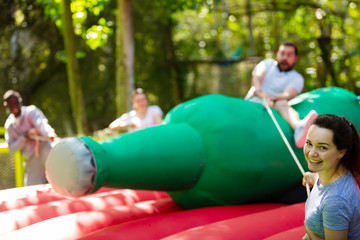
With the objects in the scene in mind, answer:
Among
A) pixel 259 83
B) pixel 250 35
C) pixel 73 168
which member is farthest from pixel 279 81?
pixel 250 35

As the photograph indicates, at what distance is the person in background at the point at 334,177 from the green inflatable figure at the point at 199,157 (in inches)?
52.2

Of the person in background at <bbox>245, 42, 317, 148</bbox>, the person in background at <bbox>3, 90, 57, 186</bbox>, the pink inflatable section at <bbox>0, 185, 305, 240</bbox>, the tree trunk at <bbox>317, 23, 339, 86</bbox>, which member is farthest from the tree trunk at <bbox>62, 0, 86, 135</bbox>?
the tree trunk at <bbox>317, 23, 339, 86</bbox>

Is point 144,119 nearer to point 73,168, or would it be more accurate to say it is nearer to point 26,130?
point 26,130

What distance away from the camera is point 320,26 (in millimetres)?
11930

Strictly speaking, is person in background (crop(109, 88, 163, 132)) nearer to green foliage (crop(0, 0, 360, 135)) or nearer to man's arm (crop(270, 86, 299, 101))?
man's arm (crop(270, 86, 299, 101))

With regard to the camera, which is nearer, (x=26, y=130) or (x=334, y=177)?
(x=334, y=177)

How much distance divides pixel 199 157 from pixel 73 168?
90cm

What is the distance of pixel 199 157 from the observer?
3.43 m

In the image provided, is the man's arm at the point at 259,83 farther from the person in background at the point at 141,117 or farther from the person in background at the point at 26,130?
the person in background at the point at 26,130

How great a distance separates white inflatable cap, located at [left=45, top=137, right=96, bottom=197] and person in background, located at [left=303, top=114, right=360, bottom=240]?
1324 mm

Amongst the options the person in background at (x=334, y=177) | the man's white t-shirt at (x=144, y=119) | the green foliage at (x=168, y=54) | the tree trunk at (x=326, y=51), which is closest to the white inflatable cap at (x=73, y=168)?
the person in background at (x=334, y=177)

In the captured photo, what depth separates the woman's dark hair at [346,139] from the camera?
2074 millimetres

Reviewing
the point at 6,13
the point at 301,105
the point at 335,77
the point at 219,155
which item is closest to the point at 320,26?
the point at 335,77

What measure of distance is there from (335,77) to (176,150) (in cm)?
870
